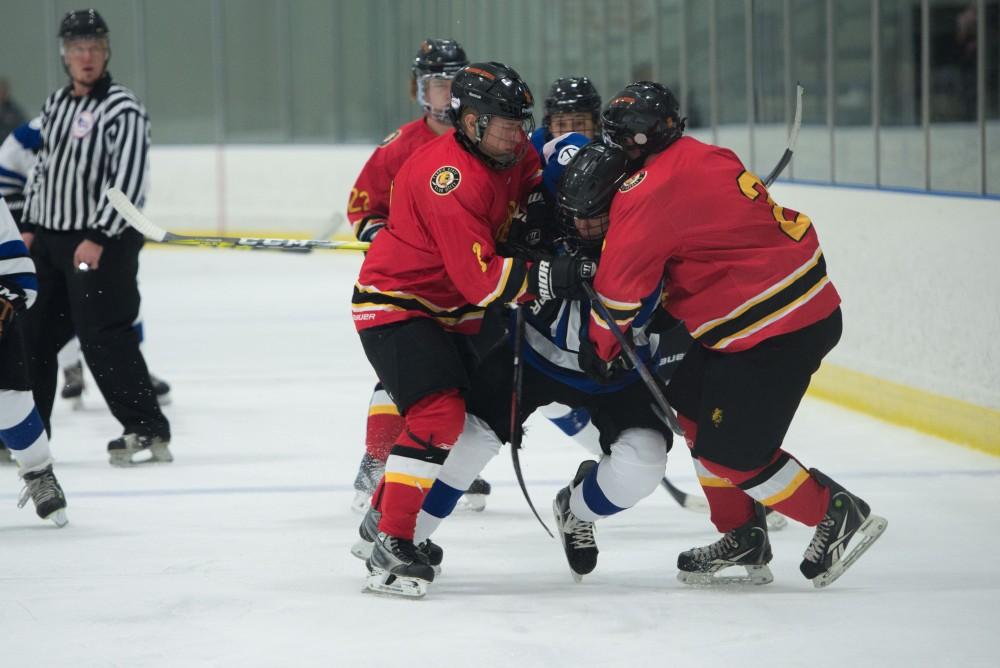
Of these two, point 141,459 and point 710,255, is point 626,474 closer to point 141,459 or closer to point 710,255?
point 710,255

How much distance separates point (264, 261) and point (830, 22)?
5.85 meters

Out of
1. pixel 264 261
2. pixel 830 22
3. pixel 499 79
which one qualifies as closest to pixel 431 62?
pixel 499 79

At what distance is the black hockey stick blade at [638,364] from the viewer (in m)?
2.79

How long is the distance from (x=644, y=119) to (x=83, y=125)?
89.4 inches

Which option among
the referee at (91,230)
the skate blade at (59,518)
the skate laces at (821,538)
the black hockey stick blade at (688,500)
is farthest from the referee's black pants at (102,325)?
the skate laces at (821,538)

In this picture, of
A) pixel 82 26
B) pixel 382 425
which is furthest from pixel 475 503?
pixel 82 26

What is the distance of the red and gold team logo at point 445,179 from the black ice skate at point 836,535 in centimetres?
92

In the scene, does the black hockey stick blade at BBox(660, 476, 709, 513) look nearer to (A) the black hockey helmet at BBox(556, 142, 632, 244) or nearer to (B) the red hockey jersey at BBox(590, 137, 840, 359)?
(B) the red hockey jersey at BBox(590, 137, 840, 359)

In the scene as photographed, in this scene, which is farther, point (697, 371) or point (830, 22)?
point (830, 22)

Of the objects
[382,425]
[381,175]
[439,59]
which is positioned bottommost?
[382,425]

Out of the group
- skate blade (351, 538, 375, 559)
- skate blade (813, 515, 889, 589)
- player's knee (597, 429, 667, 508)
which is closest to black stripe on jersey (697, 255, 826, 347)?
player's knee (597, 429, 667, 508)

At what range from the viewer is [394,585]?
2.93m

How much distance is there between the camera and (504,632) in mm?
2693

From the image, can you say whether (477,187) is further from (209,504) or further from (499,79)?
(209,504)
